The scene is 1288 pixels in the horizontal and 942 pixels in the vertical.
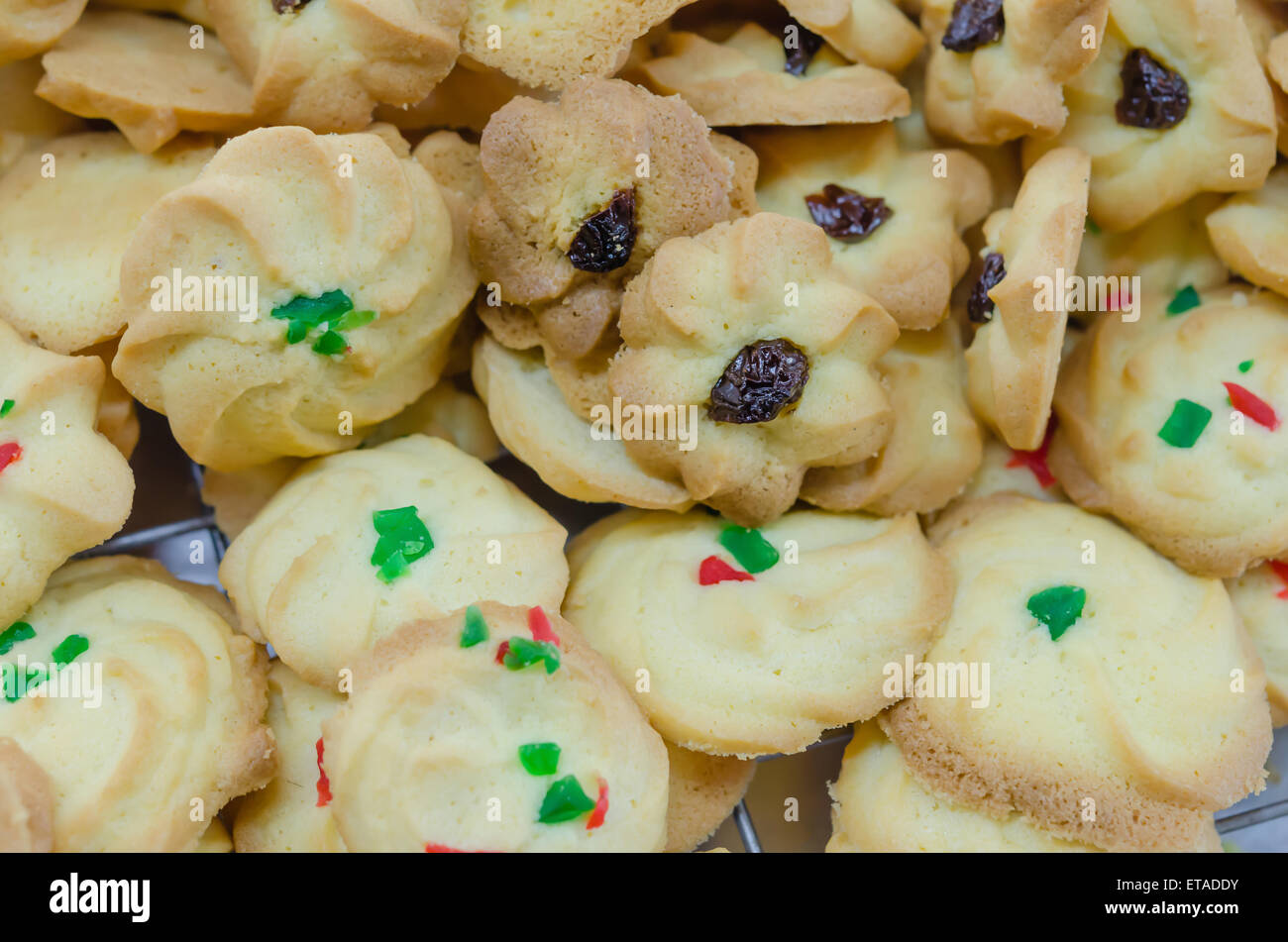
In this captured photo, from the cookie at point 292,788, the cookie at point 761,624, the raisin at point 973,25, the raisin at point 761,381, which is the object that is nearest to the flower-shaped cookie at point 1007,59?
the raisin at point 973,25

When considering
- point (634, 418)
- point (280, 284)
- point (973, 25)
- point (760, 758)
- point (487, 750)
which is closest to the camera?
point (487, 750)

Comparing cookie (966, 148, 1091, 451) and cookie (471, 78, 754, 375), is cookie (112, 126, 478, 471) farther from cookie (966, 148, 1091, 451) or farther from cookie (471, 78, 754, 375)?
cookie (966, 148, 1091, 451)

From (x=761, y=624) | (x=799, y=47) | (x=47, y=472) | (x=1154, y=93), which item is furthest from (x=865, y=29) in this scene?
(x=47, y=472)

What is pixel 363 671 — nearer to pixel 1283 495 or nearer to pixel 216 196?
pixel 216 196

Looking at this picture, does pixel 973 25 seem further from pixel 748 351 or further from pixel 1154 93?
pixel 748 351

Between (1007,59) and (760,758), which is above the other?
(1007,59)

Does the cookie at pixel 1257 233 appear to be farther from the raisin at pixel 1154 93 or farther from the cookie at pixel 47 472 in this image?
the cookie at pixel 47 472
